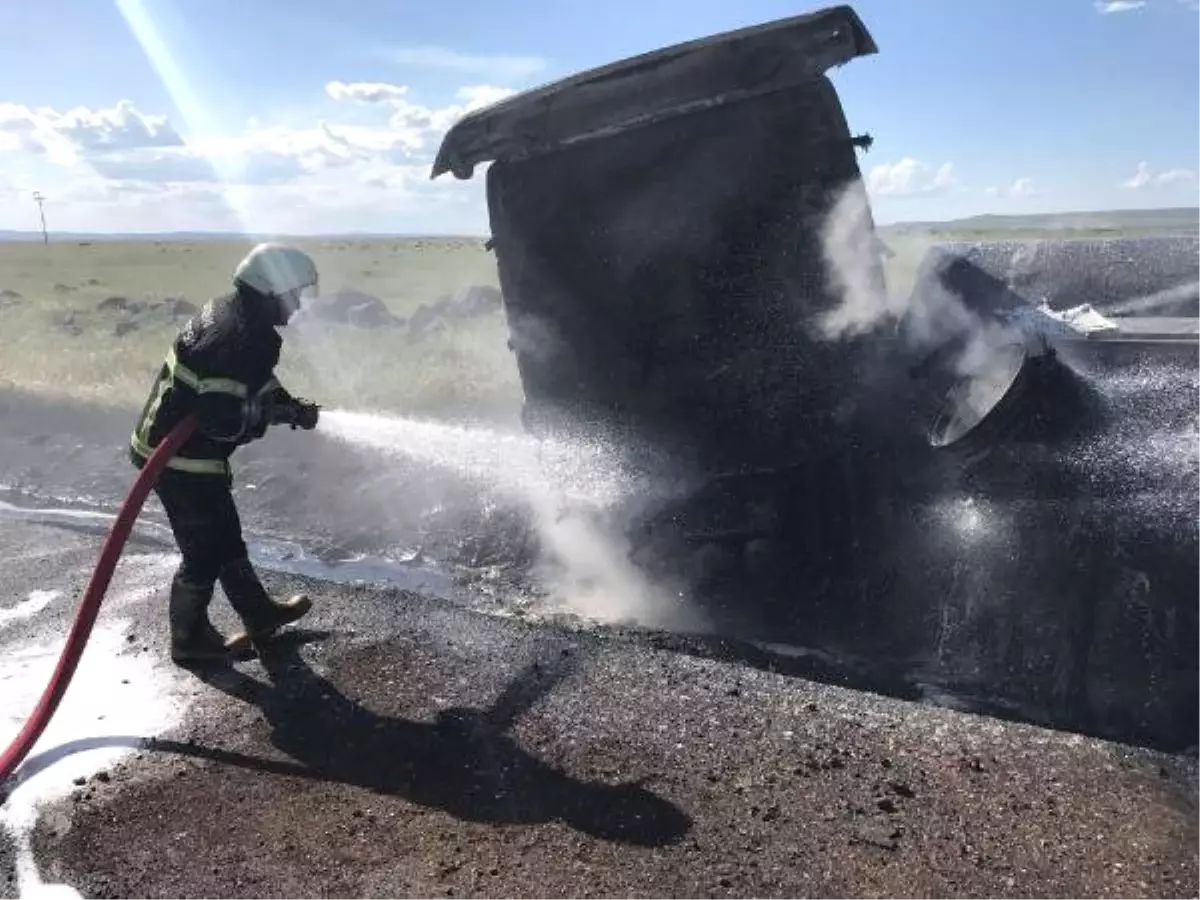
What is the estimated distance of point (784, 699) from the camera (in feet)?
12.6

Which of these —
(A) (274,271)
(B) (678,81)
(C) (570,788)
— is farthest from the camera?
(B) (678,81)

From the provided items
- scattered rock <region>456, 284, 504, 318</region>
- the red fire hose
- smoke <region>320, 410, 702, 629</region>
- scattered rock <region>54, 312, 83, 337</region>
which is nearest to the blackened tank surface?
smoke <region>320, 410, 702, 629</region>

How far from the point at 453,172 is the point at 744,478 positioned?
7.51 feet

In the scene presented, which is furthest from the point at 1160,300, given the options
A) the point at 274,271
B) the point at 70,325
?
the point at 70,325

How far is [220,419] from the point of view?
4117mm

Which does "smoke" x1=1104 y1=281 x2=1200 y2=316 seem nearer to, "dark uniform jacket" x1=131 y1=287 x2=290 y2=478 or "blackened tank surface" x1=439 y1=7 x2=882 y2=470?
"blackened tank surface" x1=439 y1=7 x2=882 y2=470

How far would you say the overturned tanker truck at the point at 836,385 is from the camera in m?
4.29

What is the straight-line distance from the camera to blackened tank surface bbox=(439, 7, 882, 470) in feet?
16.2

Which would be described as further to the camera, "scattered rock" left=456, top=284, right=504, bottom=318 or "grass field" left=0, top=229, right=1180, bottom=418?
"scattered rock" left=456, top=284, right=504, bottom=318

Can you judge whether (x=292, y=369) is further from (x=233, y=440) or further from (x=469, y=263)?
(x=469, y=263)

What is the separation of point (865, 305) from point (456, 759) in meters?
3.14

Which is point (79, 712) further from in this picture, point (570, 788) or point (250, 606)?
point (570, 788)

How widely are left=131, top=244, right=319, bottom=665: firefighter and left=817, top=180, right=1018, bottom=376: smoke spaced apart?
2606 millimetres

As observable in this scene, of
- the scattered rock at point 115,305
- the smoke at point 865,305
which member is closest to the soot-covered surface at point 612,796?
the smoke at point 865,305
